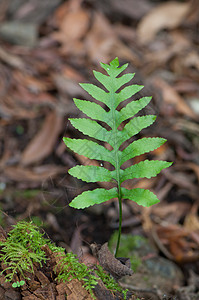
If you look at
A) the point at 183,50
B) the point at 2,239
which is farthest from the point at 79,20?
the point at 2,239

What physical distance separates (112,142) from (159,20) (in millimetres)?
5075

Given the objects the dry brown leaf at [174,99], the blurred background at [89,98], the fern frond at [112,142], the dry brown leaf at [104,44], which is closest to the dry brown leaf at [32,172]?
the blurred background at [89,98]

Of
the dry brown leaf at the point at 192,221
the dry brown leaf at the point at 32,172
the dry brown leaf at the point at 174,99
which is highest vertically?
the dry brown leaf at the point at 174,99

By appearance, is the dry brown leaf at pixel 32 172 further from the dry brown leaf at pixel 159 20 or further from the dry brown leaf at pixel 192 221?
the dry brown leaf at pixel 159 20

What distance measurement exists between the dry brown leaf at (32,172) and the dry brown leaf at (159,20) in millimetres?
3014

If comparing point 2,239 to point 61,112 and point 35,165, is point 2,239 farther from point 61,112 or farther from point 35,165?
point 61,112

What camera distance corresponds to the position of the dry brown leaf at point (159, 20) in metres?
6.28

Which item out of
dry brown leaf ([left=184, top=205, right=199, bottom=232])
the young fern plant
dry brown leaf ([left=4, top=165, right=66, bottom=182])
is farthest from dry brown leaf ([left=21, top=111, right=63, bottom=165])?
the young fern plant

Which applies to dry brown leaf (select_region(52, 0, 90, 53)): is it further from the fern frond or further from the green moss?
the green moss

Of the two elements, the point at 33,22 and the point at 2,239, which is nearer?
the point at 2,239

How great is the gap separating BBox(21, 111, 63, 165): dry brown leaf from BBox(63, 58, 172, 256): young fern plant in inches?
111

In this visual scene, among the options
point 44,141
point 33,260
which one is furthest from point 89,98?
point 44,141

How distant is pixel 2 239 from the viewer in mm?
1637

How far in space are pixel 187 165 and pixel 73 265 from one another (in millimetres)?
3066
